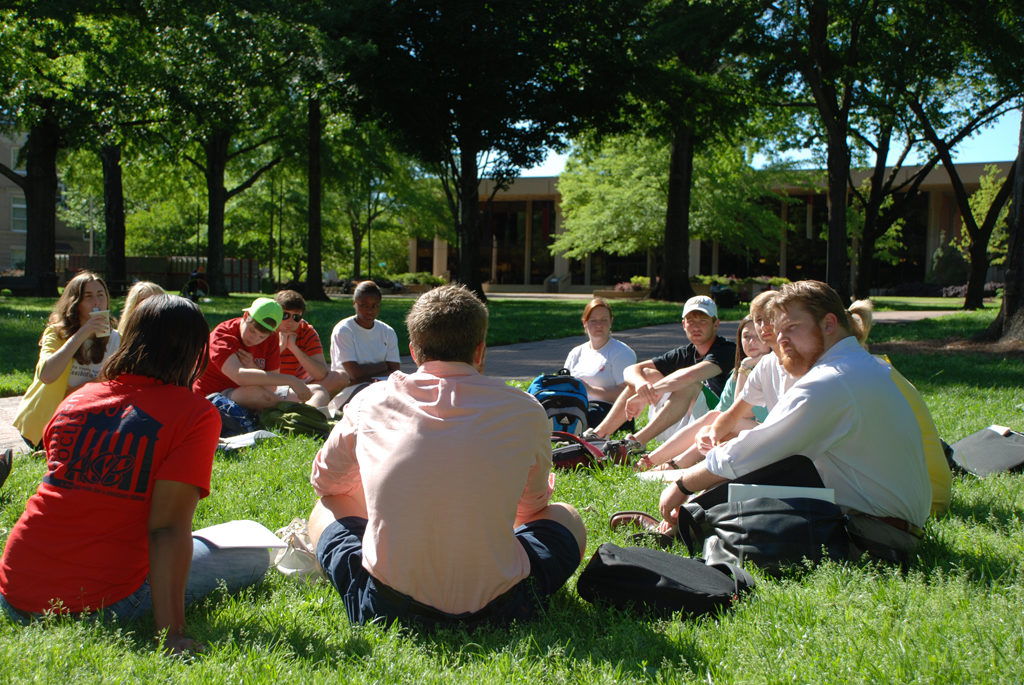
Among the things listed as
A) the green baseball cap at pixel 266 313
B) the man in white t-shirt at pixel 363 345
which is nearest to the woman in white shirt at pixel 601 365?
the man in white t-shirt at pixel 363 345

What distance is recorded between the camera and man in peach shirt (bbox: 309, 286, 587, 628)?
2957mm

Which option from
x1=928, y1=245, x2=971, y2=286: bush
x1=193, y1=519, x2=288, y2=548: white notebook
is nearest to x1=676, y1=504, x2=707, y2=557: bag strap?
x1=193, y1=519, x2=288, y2=548: white notebook

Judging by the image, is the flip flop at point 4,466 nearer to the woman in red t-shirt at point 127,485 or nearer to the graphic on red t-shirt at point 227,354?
the woman in red t-shirt at point 127,485

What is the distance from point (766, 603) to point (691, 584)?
11.2 inches

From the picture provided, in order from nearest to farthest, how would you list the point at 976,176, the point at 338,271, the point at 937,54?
the point at 937,54
the point at 976,176
the point at 338,271

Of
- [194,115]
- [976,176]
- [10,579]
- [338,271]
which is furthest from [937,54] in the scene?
[338,271]

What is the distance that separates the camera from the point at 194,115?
838 inches

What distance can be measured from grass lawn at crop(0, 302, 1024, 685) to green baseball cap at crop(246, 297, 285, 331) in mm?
3340

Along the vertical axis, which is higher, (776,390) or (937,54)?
(937,54)

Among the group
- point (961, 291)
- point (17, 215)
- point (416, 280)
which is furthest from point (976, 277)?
point (17, 215)

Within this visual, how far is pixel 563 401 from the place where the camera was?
6859 mm

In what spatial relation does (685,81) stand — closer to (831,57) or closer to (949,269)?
(831,57)

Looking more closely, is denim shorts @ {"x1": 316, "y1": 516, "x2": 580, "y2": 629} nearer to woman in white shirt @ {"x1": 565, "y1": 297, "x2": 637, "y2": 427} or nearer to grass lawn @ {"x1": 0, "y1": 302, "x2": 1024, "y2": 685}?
grass lawn @ {"x1": 0, "y1": 302, "x2": 1024, "y2": 685}

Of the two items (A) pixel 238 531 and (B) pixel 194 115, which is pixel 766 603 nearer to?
(A) pixel 238 531
